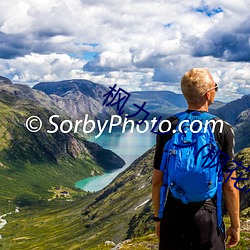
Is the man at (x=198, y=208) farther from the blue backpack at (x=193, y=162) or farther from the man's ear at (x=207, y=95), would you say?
the blue backpack at (x=193, y=162)

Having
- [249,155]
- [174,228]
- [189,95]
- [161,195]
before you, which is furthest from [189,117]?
[249,155]

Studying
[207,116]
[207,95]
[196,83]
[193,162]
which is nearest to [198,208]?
[193,162]

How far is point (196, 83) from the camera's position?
10.8 metres

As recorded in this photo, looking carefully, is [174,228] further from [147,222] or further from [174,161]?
[147,222]

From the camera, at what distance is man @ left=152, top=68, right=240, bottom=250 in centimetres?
1071

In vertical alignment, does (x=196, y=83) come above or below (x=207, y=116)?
above

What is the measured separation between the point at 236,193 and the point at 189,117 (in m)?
2.68

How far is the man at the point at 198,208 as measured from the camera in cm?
1071

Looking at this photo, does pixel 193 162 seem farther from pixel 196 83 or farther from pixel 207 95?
pixel 196 83

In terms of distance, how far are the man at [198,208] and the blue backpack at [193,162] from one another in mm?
285

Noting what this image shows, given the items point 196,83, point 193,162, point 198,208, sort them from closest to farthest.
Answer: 1. point 193,162
2. point 198,208
3. point 196,83

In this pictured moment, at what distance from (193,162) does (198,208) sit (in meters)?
1.47

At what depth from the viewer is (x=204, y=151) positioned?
10305 mm

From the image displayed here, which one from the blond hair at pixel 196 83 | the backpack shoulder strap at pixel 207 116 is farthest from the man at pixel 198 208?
the backpack shoulder strap at pixel 207 116
